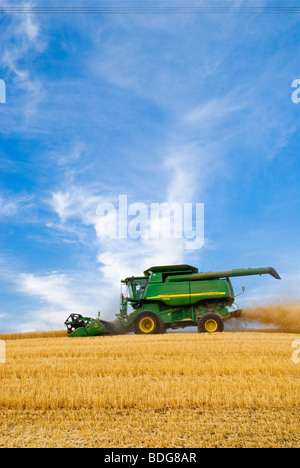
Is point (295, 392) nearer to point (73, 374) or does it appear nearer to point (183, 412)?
point (183, 412)

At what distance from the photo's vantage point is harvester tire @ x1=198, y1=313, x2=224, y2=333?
18.5 m

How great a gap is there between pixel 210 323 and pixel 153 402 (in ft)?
42.1

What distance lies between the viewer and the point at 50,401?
659 centimetres

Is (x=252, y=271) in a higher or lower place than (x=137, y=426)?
higher

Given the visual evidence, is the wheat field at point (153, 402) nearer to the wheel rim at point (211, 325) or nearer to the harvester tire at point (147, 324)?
the wheel rim at point (211, 325)

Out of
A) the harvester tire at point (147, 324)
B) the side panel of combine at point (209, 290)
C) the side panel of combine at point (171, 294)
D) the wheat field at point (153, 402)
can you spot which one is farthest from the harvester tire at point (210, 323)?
the wheat field at point (153, 402)

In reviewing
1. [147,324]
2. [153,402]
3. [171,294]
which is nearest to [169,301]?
[171,294]

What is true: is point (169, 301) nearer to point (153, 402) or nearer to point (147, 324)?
point (147, 324)

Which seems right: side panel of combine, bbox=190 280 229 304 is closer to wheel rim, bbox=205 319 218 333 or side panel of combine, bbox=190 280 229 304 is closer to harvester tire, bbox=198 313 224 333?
harvester tire, bbox=198 313 224 333

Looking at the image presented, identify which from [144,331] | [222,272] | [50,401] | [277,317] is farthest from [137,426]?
[277,317]

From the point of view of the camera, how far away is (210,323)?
1873 cm

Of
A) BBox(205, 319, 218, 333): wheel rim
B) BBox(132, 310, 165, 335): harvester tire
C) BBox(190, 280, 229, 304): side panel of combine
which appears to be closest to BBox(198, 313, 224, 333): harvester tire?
BBox(205, 319, 218, 333): wheel rim

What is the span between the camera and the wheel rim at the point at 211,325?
18573 mm
